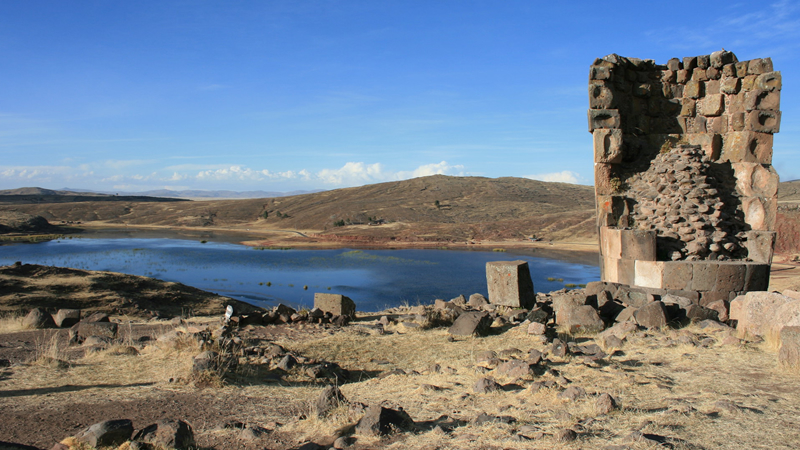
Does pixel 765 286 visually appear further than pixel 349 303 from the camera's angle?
No

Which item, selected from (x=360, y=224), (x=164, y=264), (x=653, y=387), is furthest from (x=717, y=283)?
(x=360, y=224)

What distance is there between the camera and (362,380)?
6.39 metres

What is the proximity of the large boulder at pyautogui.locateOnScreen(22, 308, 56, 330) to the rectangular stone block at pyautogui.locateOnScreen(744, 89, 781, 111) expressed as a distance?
14.3 metres

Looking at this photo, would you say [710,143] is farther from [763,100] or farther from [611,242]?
[611,242]

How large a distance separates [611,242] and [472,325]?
11.8ft

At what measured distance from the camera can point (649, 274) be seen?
9.27m

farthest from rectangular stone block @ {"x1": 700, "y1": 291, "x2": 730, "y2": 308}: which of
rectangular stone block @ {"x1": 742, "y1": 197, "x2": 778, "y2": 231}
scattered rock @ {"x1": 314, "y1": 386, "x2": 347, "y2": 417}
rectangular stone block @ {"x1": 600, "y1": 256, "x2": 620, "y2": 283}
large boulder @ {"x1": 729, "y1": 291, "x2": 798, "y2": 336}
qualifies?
scattered rock @ {"x1": 314, "y1": 386, "x2": 347, "y2": 417}

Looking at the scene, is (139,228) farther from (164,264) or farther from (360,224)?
(164,264)

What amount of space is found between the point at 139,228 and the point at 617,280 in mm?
72622

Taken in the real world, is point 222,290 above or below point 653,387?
below

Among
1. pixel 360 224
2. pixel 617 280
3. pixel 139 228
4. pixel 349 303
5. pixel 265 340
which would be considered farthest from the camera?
pixel 139 228

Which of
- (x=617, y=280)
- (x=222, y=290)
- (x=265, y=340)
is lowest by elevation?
(x=222, y=290)

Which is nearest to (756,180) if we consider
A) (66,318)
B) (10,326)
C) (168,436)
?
(168,436)

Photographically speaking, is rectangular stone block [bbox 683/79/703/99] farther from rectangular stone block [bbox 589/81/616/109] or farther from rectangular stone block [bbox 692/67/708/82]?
rectangular stone block [bbox 589/81/616/109]
